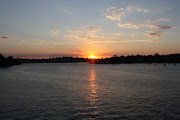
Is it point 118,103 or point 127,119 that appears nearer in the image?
point 127,119

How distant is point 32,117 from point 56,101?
8946 millimetres

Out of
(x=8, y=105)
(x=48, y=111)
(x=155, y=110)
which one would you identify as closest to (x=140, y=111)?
(x=155, y=110)

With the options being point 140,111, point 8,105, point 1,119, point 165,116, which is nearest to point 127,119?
point 140,111

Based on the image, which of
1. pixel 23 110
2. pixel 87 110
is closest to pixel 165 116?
pixel 87 110

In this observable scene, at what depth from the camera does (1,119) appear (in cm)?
2256

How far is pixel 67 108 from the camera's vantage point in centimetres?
2756

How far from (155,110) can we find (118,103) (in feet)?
22.7

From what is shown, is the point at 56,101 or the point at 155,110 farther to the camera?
the point at 56,101

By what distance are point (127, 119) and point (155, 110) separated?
6.71 meters

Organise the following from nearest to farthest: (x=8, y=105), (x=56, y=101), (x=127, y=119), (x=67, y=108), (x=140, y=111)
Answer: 1. (x=127, y=119)
2. (x=140, y=111)
3. (x=67, y=108)
4. (x=8, y=105)
5. (x=56, y=101)

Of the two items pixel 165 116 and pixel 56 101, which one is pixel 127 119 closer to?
pixel 165 116

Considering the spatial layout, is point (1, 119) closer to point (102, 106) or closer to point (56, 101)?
point (56, 101)

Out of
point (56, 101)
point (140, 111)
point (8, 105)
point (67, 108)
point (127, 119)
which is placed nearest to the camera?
point (127, 119)

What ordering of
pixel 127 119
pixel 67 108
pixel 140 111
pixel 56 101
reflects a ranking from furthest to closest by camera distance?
pixel 56 101, pixel 67 108, pixel 140 111, pixel 127 119
